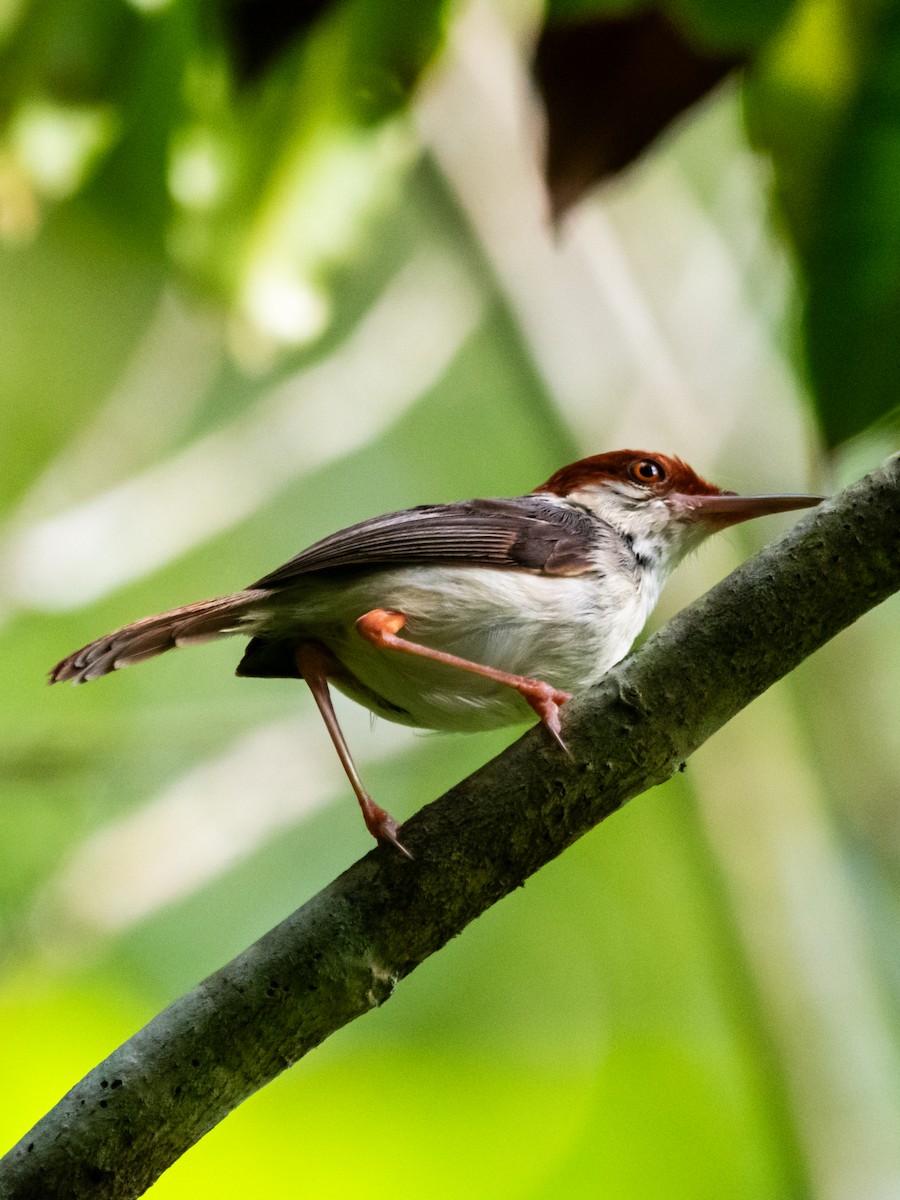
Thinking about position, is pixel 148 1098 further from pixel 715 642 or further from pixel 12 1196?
pixel 715 642

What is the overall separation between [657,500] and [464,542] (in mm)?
832

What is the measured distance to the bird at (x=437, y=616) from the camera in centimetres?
330

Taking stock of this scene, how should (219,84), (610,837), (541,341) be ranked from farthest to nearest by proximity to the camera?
(610,837) < (541,341) < (219,84)

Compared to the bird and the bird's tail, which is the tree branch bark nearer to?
the bird

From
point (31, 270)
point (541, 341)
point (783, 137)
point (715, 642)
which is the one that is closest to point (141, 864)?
point (541, 341)

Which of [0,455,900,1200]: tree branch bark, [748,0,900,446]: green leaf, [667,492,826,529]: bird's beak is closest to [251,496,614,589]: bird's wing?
[667,492,826,529]: bird's beak

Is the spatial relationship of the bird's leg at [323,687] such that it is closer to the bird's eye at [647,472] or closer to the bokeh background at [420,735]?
the bokeh background at [420,735]

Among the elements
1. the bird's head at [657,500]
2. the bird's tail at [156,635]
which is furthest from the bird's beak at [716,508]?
the bird's tail at [156,635]

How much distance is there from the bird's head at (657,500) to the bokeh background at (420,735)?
1.72ft

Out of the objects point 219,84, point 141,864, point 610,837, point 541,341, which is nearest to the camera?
point 219,84

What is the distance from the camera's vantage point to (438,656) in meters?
3.25

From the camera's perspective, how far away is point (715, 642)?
2.35 metres

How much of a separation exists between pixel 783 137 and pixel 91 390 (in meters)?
7.65

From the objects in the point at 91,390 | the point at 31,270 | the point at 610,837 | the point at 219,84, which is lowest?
the point at 610,837
